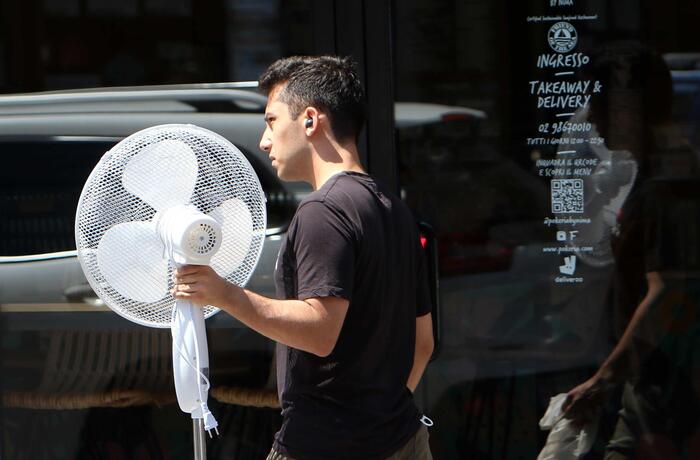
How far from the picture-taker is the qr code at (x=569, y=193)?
3891 mm

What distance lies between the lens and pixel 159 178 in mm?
2586

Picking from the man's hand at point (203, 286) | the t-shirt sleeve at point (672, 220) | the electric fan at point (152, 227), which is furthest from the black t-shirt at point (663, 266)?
the man's hand at point (203, 286)

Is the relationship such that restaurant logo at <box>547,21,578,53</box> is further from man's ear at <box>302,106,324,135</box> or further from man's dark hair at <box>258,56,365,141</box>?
man's ear at <box>302,106,324,135</box>

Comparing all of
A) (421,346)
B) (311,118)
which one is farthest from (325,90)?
(421,346)

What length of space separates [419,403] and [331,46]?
1344 millimetres

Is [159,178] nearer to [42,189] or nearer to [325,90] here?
[325,90]

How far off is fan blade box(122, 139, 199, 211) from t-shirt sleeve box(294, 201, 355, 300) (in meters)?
0.31

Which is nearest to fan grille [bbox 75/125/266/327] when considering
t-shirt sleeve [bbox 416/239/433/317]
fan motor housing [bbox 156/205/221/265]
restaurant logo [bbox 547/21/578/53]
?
fan motor housing [bbox 156/205/221/265]

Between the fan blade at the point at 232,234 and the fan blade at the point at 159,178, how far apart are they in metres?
0.11

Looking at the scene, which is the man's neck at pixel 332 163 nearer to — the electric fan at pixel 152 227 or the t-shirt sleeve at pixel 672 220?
the electric fan at pixel 152 227

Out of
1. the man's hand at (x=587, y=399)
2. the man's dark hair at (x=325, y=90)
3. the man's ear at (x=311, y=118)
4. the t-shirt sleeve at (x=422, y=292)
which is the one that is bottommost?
the man's hand at (x=587, y=399)

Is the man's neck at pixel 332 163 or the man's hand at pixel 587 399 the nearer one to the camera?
the man's neck at pixel 332 163

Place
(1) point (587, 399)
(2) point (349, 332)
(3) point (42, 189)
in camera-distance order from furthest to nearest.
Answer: (3) point (42, 189)
(1) point (587, 399)
(2) point (349, 332)

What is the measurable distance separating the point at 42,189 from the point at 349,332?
2.08 meters
